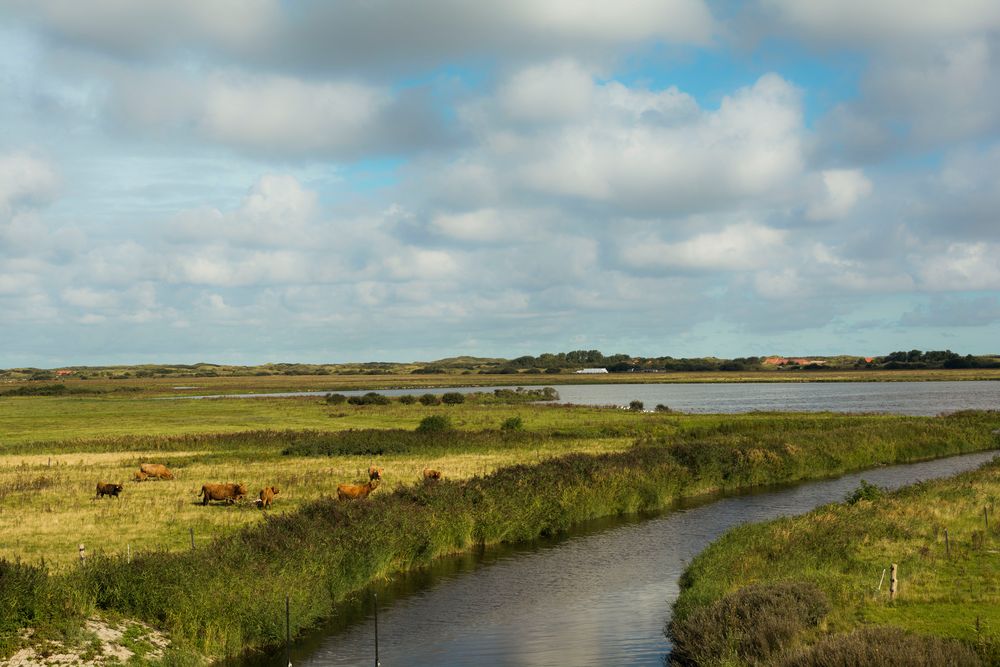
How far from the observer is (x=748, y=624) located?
20.5 meters

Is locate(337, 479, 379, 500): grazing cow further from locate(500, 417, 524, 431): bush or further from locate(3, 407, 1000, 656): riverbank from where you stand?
locate(500, 417, 524, 431): bush

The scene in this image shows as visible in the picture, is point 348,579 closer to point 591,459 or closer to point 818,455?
point 591,459

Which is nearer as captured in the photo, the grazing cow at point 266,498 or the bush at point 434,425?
the grazing cow at point 266,498

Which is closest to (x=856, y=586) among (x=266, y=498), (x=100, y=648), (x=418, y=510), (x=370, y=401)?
(x=418, y=510)

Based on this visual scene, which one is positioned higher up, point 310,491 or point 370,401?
point 370,401

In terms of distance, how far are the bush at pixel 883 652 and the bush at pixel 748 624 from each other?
174 centimetres

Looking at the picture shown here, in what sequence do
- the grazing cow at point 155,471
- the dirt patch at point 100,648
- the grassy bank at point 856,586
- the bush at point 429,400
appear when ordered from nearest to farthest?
the grassy bank at point 856,586 → the dirt patch at point 100,648 → the grazing cow at point 155,471 → the bush at point 429,400

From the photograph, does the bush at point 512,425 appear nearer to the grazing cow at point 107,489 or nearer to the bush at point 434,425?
the bush at point 434,425

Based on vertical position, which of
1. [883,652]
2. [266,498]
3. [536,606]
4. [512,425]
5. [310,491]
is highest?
[883,652]

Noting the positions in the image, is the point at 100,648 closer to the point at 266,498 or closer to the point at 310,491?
the point at 266,498

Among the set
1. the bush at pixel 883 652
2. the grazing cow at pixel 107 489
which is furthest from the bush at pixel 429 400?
the bush at pixel 883 652

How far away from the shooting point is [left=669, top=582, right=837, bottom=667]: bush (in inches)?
771

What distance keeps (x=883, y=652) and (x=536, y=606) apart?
13082mm

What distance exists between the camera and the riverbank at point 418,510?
22.3 m
